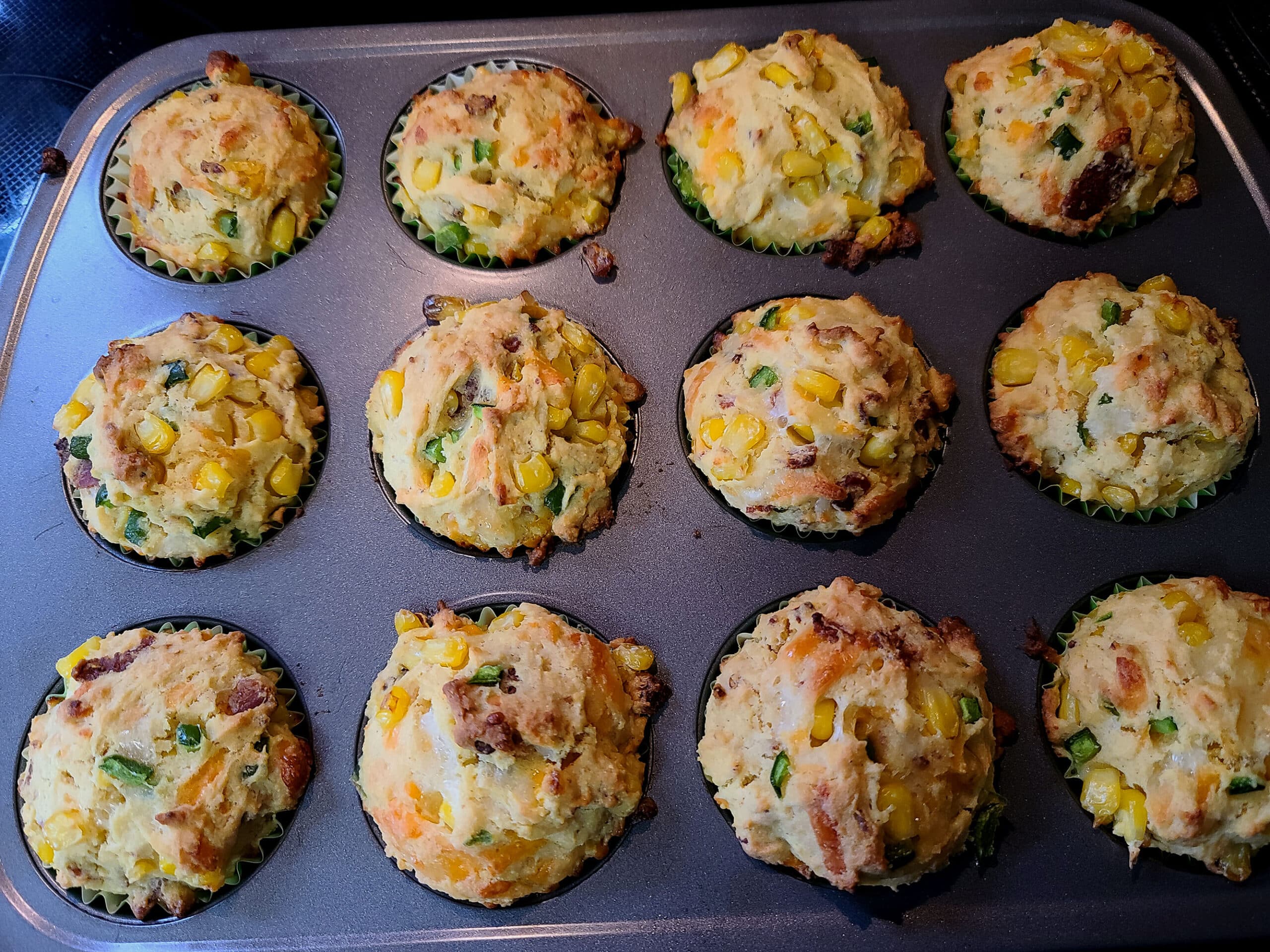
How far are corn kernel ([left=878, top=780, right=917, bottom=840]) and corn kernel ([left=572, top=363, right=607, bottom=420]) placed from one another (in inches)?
47.8

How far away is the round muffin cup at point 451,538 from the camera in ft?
7.76

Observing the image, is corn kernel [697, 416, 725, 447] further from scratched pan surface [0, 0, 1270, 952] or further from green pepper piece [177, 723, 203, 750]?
green pepper piece [177, 723, 203, 750]

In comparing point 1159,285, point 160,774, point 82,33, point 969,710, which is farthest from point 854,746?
point 82,33

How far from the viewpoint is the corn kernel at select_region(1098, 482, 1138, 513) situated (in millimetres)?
2291

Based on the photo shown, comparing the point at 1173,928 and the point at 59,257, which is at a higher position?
the point at 59,257

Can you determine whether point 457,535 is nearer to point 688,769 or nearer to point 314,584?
point 314,584

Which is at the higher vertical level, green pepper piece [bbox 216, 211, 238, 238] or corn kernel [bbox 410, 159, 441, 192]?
corn kernel [bbox 410, 159, 441, 192]

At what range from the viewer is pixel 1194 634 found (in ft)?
6.74

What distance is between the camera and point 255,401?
2.40m

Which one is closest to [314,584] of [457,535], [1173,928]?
[457,535]

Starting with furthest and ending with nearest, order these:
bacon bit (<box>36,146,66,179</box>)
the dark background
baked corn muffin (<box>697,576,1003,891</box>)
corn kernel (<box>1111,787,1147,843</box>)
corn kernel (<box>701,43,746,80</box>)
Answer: the dark background → bacon bit (<box>36,146,66,179</box>) → corn kernel (<box>701,43,746,80</box>) → corn kernel (<box>1111,787,1147,843</box>) → baked corn muffin (<box>697,576,1003,891</box>)

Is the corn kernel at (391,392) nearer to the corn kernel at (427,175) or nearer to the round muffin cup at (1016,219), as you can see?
the corn kernel at (427,175)

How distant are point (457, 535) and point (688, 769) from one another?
89 centimetres

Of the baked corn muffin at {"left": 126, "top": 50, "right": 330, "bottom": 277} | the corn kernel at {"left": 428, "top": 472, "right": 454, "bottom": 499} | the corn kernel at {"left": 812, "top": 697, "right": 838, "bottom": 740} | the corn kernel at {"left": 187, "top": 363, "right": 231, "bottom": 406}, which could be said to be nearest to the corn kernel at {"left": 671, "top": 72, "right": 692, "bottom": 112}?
the baked corn muffin at {"left": 126, "top": 50, "right": 330, "bottom": 277}
